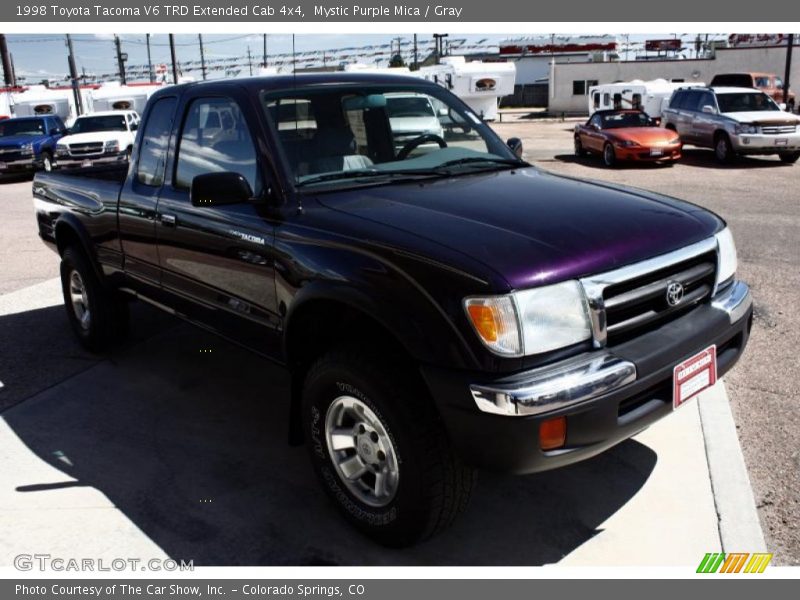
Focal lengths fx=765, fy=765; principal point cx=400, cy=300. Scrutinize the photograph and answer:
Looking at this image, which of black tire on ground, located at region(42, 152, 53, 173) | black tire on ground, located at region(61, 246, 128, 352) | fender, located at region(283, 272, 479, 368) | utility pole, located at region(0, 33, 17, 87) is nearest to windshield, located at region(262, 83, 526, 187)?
fender, located at region(283, 272, 479, 368)

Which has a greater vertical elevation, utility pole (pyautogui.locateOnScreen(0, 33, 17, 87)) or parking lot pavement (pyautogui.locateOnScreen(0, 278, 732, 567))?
utility pole (pyautogui.locateOnScreen(0, 33, 17, 87))

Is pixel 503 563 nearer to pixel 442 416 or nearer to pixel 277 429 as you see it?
pixel 442 416

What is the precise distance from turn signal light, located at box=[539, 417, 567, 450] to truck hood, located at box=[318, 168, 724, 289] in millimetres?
471

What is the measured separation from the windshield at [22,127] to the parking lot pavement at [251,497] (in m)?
18.5

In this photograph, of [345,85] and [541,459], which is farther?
[345,85]

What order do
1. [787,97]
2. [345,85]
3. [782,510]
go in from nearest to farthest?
[782,510] < [345,85] < [787,97]

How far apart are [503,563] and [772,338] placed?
340 cm

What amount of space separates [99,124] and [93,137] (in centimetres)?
133

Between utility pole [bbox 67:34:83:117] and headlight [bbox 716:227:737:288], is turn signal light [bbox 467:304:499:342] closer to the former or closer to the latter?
headlight [bbox 716:227:737:288]

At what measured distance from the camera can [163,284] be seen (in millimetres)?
4426

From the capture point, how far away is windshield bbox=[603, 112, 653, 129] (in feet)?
59.0

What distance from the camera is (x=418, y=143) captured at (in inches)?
157

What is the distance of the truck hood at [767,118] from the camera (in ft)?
53.9

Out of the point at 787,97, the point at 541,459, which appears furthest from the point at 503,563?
the point at 787,97
